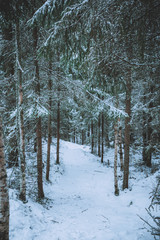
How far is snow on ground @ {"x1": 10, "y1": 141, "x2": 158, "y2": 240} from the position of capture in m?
4.76

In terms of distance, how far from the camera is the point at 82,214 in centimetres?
678

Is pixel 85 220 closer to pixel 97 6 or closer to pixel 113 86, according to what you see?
pixel 113 86

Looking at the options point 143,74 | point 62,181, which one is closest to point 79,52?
point 143,74

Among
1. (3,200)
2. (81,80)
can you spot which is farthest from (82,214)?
(81,80)

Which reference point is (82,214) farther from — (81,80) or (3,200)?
(81,80)

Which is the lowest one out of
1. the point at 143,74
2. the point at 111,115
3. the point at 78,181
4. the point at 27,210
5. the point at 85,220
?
the point at 78,181

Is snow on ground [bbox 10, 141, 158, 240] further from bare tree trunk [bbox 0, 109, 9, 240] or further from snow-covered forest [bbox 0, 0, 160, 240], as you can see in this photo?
bare tree trunk [bbox 0, 109, 9, 240]

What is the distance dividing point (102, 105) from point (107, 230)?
18.3 feet

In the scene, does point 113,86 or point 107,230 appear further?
point 107,230

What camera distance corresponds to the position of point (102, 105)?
23.3 ft

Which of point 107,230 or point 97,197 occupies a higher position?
point 107,230

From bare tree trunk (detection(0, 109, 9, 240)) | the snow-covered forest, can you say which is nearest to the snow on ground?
the snow-covered forest

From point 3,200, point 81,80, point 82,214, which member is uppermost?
point 81,80

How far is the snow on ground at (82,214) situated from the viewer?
4.76m
